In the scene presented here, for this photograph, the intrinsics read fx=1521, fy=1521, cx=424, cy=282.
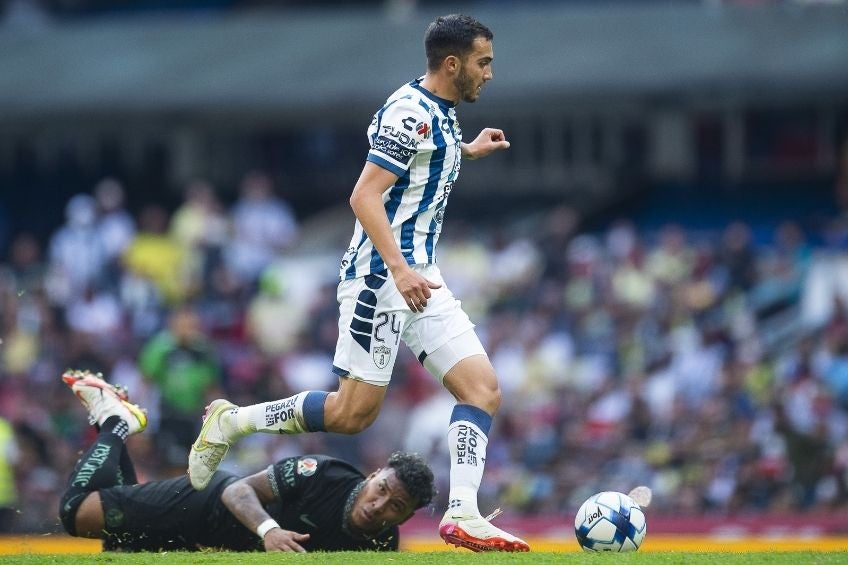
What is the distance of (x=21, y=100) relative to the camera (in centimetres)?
2152

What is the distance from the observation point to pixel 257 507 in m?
8.31

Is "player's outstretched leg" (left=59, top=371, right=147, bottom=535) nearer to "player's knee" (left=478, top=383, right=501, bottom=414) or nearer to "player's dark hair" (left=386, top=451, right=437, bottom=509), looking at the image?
"player's dark hair" (left=386, top=451, right=437, bottom=509)

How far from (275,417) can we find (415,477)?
32.6 inches

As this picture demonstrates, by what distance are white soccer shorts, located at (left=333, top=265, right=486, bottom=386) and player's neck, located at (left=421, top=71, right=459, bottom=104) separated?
2.86 ft

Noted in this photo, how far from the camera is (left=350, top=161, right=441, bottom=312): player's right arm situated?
7277mm

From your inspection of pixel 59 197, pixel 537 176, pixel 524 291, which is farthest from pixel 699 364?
pixel 59 197

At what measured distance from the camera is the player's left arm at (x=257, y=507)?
8094mm

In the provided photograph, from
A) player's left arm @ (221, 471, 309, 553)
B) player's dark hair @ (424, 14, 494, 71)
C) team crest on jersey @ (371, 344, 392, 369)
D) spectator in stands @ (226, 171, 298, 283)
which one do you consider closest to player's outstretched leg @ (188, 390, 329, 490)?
player's left arm @ (221, 471, 309, 553)

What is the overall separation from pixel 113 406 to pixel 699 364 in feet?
26.3

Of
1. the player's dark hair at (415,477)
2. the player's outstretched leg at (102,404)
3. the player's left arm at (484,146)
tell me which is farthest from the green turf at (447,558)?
the player's left arm at (484,146)

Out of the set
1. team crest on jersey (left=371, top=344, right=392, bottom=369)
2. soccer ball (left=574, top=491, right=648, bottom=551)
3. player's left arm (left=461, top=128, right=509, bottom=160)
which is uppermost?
player's left arm (left=461, top=128, right=509, bottom=160)

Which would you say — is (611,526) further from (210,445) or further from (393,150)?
(393,150)

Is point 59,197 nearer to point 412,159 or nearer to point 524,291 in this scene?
point 524,291

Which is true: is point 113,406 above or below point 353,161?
below
